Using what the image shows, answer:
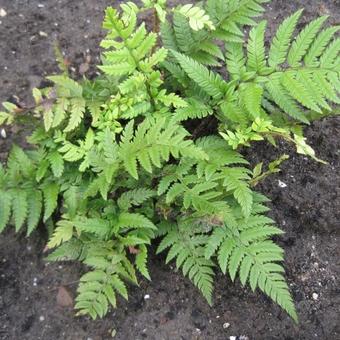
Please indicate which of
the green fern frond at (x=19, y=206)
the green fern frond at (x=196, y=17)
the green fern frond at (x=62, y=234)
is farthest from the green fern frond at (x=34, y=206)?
the green fern frond at (x=196, y=17)

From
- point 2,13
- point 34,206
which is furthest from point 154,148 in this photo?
point 2,13

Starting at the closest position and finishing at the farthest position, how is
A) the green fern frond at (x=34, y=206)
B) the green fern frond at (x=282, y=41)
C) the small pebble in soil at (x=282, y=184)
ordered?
the green fern frond at (x=282, y=41)
the green fern frond at (x=34, y=206)
the small pebble in soil at (x=282, y=184)

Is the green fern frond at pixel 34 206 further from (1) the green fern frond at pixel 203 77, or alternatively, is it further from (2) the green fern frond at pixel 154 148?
(1) the green fern frond at pixel 203 77

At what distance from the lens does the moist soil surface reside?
9.85ft

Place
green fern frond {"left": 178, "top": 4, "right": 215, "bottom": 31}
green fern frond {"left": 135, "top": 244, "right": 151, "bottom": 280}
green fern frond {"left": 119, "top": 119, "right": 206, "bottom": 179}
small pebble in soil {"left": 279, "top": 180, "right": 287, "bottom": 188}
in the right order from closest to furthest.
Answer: green fern frond {"left": 119, "top": 119, "right": 206, "bottom": 179}, green fern frond {"left": 178, "top": 4, "right": 215, "bottom": 31}, green fern frond {"left": 135, "top": 244, "right": 151, "bottom": 280}, small pebble in soil {"left": 279, "top": 180, "right": 287, "bottom": 188}

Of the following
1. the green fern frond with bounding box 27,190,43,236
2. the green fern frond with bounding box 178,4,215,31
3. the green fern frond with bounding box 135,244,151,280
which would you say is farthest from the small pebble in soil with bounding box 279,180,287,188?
the green fern frond with bounding box 27,190,43,236

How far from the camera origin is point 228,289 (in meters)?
3.11

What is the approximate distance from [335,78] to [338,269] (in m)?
1.26

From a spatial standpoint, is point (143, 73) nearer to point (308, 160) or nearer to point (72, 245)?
point (72, 245)

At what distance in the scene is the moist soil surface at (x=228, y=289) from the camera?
3.00 m

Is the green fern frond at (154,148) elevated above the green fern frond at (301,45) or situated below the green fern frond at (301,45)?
below

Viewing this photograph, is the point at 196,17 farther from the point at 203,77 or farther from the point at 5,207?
the point at 5,207

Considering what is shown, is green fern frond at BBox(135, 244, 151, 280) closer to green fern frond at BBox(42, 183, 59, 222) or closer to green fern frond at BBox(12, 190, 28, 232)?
green fern frond at BBox(42, 183, 59, 222)

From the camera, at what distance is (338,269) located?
3150mm
